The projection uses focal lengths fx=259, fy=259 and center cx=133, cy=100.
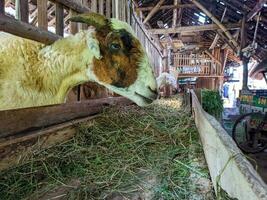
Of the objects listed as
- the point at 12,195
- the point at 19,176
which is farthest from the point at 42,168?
the point at 12,195

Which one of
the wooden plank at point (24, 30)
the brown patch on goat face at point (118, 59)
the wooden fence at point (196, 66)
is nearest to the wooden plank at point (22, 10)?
the wooden plank at point (24, 30)

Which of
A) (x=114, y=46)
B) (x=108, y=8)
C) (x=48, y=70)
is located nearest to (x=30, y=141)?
(x=48, y=70)

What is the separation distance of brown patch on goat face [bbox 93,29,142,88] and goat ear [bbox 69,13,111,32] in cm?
7

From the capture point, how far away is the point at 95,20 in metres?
2.10

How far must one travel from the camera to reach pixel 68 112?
229cm

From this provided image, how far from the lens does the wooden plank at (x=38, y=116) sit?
5.19 ft

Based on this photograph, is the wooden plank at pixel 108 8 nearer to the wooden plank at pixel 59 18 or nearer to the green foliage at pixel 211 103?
the wooden plank at pixel 59 18

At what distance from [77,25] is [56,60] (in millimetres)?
1196

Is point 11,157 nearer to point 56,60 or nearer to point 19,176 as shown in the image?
point 19,176

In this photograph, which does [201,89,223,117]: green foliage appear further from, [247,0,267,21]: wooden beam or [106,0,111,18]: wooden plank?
[247,0,267,21]: wooden beam

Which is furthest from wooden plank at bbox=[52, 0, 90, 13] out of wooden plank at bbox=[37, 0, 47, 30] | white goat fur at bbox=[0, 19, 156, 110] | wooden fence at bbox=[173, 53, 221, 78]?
wooden fence at bbox=[173, 53, 221, 78]

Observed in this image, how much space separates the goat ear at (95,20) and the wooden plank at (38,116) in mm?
711

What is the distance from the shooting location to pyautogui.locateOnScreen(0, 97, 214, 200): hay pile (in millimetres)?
1269

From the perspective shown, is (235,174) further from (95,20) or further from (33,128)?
(95,20)
